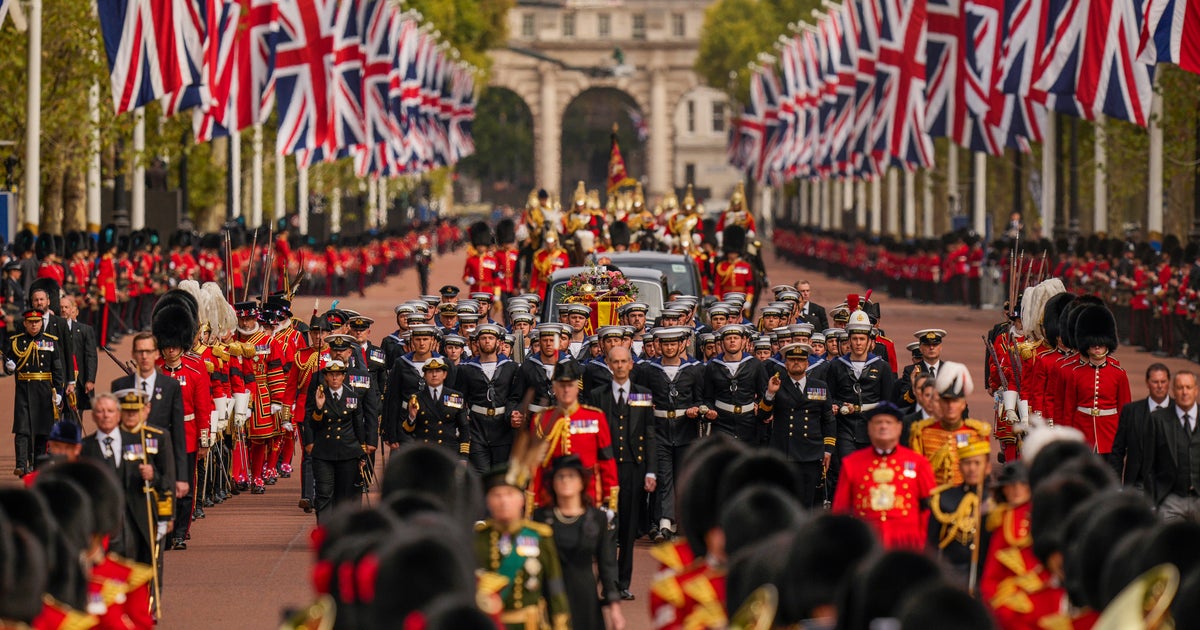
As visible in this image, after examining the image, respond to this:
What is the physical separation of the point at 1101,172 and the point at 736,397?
96.6 ft

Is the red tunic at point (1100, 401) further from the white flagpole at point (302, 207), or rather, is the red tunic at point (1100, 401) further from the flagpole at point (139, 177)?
the white flagpole at point (302, 207)

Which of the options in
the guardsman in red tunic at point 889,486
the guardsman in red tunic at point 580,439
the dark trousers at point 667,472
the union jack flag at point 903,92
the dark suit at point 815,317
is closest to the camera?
the guardsman in red tunic at point 889,486

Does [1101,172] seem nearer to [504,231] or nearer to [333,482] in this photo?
[504,231]

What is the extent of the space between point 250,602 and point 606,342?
3.35 meters

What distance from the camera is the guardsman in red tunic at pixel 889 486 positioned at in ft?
38.5

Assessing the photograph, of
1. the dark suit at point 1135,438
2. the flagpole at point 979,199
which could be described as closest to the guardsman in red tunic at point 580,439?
the dark suit at point 1135,438

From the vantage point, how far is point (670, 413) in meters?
16.7

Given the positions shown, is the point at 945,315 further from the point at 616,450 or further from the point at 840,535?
the point at 840,535

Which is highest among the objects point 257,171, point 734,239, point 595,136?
point 595,136

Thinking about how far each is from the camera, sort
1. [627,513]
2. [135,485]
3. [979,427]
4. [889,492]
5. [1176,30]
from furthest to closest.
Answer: [1176,30] < [627,513] < [135,485] < [979,427] < [889,492]

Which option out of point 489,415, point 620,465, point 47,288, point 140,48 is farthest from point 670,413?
point 140,48

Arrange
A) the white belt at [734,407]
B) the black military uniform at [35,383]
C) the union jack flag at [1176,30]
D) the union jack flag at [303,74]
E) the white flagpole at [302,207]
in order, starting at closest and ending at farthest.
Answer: the white belt at [734,407] → the black military uniform at [35,383] → the union jack flag at [1176,30] → the union jack flag at [303,74] → the white flagpole at [302,207]

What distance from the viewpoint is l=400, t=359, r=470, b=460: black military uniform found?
16.2 meters

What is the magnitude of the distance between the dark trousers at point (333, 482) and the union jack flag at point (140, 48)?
15557 mm
